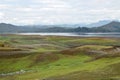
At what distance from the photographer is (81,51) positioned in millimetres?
78750

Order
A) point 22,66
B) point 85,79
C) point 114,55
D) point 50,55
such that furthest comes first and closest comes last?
point 50,55, point 22,66, point 114,55, point 85,79

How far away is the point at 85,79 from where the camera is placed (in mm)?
44125

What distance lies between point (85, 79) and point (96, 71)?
4890 mm

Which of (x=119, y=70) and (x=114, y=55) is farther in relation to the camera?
(x=114, y=55)

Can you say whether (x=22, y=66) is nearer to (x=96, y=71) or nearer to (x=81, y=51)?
(x=81, y=51)

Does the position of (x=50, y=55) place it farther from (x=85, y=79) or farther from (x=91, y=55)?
(x=85, y=79)

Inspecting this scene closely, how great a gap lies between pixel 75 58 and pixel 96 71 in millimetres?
24261

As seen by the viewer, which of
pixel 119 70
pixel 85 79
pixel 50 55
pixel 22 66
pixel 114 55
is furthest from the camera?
pixel 50 55

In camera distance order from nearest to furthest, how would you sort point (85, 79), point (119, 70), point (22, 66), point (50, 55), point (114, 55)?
point (85, 79), point (119, 70), point (114, 55), point (22, 66), point (50, 55)

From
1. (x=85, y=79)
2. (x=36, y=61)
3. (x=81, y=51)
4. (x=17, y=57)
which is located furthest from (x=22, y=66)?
(x=85, y=79)

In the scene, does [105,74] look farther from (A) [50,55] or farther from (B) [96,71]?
(A) [50,55]

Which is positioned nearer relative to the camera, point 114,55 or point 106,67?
point 106,67

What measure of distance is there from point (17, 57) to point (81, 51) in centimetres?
1422

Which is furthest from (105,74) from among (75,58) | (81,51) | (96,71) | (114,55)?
(81,51)
